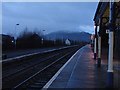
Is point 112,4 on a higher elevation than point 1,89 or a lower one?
higher

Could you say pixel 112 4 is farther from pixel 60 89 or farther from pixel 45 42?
pixel 45 42

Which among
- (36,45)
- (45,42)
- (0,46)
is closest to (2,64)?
(0,46)

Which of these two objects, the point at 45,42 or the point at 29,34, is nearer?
the point at 29,34

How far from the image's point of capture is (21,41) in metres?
48.3

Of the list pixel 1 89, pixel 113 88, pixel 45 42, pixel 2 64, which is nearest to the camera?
pixel 113 88

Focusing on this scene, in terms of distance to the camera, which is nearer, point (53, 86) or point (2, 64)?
point (53, 86)

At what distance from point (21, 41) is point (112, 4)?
143 feet

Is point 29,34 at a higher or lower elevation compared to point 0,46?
higher

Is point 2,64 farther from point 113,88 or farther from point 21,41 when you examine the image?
point 21,41

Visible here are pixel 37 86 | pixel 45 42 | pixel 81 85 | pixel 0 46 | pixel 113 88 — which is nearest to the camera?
pixel 113 88

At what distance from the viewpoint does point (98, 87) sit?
6.82m

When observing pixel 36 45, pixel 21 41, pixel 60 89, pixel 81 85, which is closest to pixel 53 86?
pixel 60 89

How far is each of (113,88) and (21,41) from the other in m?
44.0

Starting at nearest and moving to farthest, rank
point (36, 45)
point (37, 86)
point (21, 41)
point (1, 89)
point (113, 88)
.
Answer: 1. point (113, 88)
2. point (1, 89)
3. point (37, 86)
4. point (21, 41)
5. point (36, 45)
